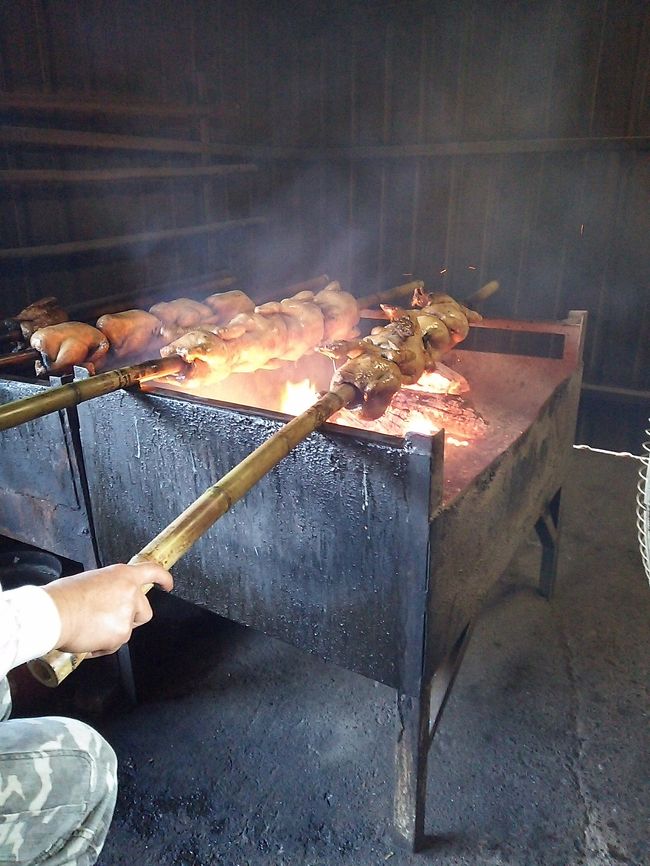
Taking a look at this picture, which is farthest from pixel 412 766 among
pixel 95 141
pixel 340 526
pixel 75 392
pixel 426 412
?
pixel 95 141

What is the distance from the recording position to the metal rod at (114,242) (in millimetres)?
3426

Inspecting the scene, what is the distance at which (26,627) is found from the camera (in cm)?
111

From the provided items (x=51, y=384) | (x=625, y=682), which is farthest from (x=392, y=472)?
(x=625, y=682)

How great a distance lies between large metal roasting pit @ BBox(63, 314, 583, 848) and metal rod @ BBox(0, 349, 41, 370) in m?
0.39

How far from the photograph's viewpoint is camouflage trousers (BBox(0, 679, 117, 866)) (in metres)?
1.42

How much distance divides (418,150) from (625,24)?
176cm

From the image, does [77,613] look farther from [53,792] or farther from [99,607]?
[53,792]

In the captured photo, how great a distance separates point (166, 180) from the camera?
174 inches

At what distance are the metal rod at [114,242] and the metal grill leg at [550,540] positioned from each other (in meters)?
2.99

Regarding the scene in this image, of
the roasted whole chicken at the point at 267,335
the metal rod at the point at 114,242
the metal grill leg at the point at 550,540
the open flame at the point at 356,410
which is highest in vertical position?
the metal rod at the point at 114,242

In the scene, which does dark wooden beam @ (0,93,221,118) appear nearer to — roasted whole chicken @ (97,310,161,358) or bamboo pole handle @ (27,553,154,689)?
roasted whole chicken @ (97,310,161,358)

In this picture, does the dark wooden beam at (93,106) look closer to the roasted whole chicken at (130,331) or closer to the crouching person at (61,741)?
the roasted whole chicken at (130,331)

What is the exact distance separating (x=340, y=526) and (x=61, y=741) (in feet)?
2.92

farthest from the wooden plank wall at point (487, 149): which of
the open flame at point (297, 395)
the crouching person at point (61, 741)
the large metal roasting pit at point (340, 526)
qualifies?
the crouching person at point (61, 741)
